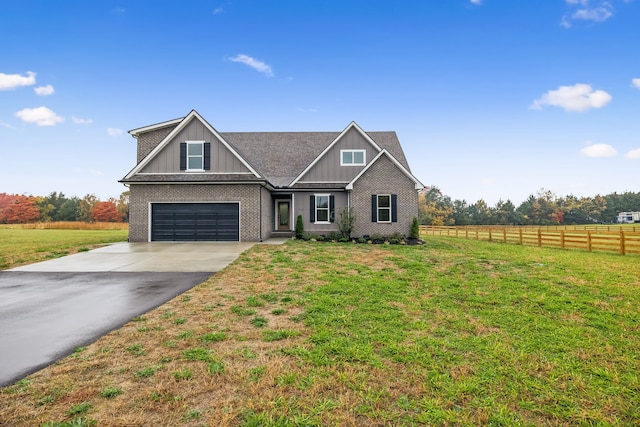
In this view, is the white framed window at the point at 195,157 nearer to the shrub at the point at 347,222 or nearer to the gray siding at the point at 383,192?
the shrub at the point at 347,222

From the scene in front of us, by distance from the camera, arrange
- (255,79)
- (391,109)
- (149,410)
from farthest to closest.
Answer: (391,109), (255,79), (149,410)

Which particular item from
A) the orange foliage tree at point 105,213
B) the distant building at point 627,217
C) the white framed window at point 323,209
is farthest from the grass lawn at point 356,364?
the distant building at point 627,217

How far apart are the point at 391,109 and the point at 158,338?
1105 inches

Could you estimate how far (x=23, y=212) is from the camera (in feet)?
191

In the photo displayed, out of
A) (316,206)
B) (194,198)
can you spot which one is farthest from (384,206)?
(194,198)

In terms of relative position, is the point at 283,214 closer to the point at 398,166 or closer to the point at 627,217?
the point at 398,166

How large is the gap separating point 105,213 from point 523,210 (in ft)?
313

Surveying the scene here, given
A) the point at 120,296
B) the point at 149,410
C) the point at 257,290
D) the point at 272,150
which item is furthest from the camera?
the point at 272,150

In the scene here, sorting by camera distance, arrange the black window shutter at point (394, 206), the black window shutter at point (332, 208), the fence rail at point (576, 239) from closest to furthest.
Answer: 1. the fence rail at point (576, 239)
2. the black window shutter at point (394, 206)
3. the black window shutter at point (332, 208)

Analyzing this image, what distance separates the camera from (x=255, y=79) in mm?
25375

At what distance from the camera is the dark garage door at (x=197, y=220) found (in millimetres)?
16016

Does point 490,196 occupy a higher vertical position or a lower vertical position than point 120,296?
higher

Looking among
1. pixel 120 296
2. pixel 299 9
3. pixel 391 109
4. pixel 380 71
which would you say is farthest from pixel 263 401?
pixel 391 109

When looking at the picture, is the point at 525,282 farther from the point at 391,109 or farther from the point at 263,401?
the point at 391,109
